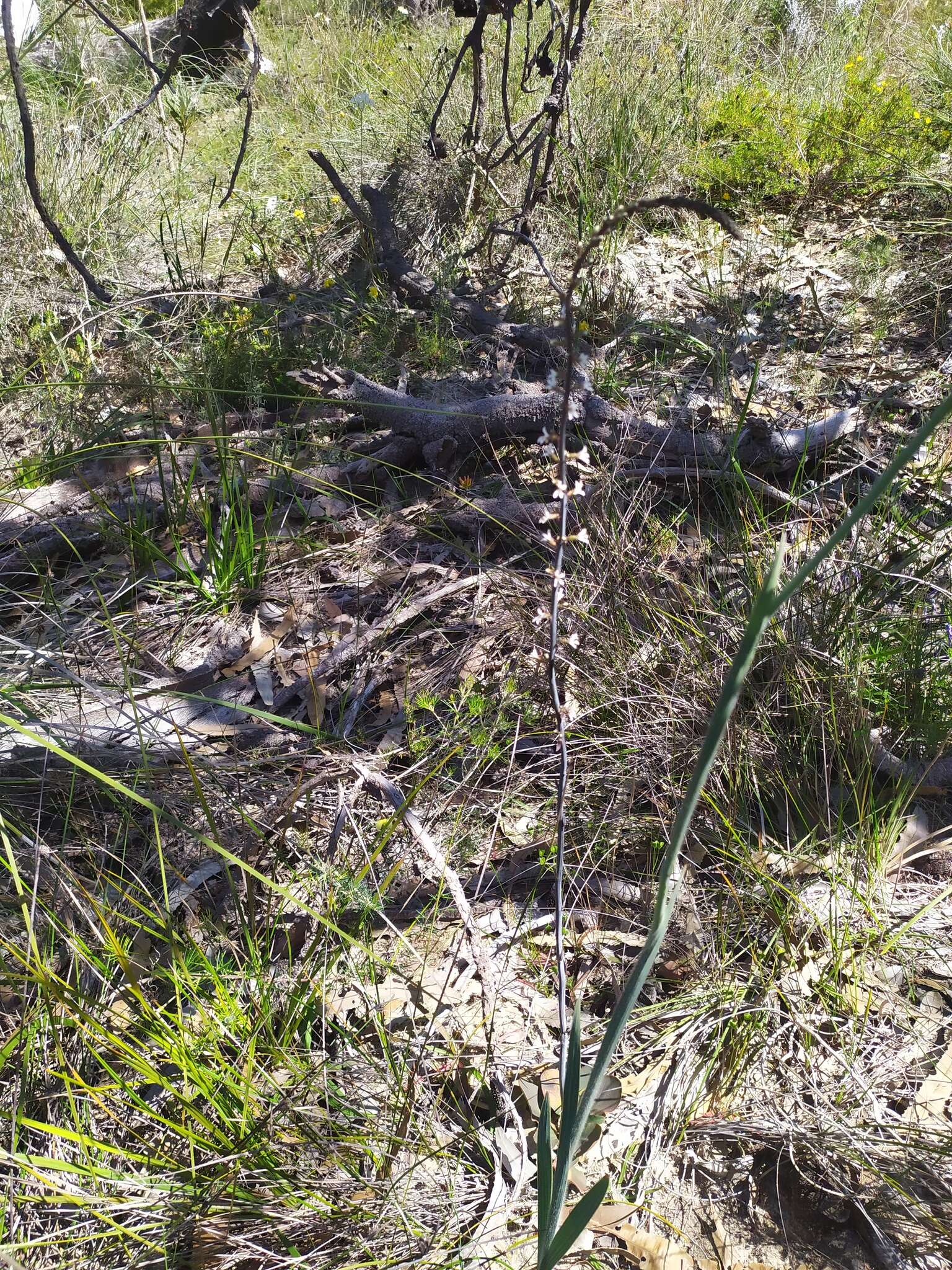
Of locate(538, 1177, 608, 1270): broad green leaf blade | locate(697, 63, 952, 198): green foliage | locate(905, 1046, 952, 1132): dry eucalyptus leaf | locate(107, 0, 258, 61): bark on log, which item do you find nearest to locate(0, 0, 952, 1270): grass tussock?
locate(905, 1046, 952, 1132): dry eucalyptus leaf

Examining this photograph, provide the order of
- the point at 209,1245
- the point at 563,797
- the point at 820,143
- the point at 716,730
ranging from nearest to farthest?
the point at 716,730 → the point at 563,797 → the point at 209,1245 → the point at 820,143

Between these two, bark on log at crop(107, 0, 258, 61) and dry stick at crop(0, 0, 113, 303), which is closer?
dry stick at crop(0, 0, 113, 303)

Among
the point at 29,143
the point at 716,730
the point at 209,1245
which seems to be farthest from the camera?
the point at 29,143

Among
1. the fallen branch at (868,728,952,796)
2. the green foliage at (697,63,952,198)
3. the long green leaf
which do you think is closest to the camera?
the long green leaf

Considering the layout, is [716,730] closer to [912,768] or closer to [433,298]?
[912,768]

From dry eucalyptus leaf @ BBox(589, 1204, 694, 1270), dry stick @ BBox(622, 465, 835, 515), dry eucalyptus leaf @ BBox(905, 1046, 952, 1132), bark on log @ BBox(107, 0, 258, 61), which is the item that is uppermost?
bark on log @ BBox(107, 0, 258, 61)

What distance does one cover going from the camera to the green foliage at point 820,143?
4242 millimetres

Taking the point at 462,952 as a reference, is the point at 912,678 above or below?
above

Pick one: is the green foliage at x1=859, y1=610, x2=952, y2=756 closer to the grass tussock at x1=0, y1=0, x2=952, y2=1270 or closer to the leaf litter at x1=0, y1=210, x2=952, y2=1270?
the grass tussock at x1=0, y1=0, x2=952, y2=1270

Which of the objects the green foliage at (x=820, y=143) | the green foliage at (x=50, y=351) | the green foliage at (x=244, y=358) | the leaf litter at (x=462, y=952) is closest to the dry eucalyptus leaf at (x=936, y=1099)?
the leaf litter at (x=462, y=952)

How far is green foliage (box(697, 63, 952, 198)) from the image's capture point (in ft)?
13.9

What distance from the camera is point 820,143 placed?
444 centimetres

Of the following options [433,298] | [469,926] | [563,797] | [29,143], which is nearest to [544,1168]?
[563,797]

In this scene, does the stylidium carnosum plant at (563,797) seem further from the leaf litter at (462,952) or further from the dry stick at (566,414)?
the leaf litter at (462,952)
